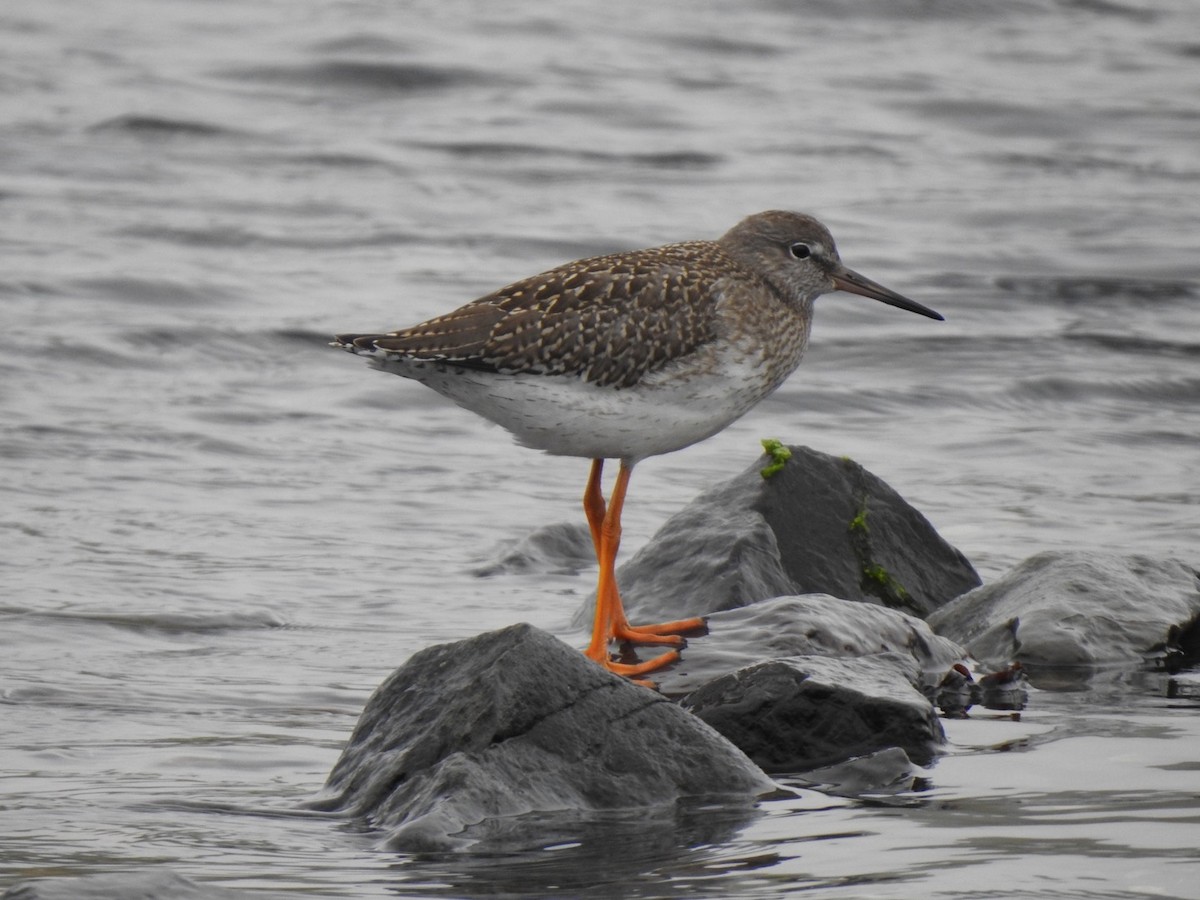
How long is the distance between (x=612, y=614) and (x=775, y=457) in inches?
53.5

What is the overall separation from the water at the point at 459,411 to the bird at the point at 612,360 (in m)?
1.36

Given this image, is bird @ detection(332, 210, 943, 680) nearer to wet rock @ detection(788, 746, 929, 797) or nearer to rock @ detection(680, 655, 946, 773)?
rock @ detection(680, 655, 946, 773)

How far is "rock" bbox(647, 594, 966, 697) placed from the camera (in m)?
7.84

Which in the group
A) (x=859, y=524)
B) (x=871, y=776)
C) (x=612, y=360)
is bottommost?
(x=871, y=776)

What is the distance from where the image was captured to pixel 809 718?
23.5 ft

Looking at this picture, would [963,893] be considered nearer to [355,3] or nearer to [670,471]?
[670,471]

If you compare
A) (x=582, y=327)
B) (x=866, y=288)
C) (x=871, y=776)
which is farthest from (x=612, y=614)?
(x=866, y=288)

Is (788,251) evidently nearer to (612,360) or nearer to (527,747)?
(612,360)

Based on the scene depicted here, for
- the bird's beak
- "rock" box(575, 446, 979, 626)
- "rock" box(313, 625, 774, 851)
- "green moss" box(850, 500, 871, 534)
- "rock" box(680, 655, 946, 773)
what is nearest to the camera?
"rock" box(313, 625, 774, 851)

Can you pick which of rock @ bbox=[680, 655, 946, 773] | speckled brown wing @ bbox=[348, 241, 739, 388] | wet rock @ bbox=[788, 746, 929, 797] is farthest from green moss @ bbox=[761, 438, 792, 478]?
wet rock @ bbox=[788, 746, 929, 797]

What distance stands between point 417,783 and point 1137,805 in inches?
102

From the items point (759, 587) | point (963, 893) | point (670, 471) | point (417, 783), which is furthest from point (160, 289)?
point (963, 893)

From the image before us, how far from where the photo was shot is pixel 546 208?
68.2 ft

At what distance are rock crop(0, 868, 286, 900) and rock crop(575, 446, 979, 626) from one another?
12.6 ft
